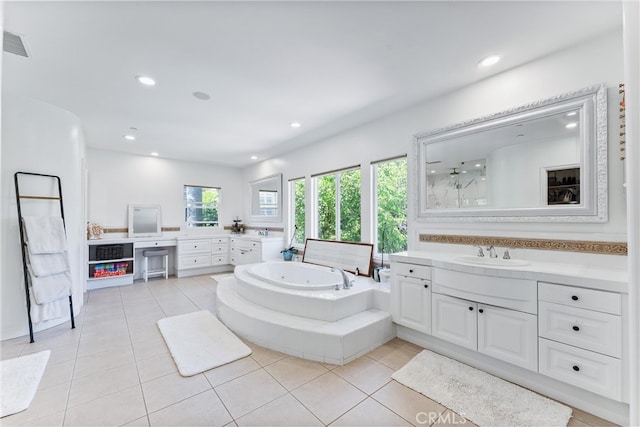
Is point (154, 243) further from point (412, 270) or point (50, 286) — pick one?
point (412, 270)

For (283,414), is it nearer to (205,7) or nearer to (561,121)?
(205,7)

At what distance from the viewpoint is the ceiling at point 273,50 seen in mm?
1946

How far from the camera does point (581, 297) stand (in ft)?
6.41

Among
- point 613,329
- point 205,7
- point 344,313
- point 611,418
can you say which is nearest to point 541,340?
point 613,329

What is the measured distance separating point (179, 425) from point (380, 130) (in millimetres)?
3519

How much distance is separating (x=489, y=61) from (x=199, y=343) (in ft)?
12.3

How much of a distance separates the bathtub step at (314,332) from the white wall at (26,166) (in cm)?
223

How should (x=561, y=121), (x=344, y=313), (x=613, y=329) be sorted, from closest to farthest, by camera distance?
(x=613, y=329), (x=561, y=121), (x=344, y=313)

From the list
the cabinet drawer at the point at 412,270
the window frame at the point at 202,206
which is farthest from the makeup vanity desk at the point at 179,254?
the cabinet drawer at the point at 412,270

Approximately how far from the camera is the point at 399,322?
2.93 meters

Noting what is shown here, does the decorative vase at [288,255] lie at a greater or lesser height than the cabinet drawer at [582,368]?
greater

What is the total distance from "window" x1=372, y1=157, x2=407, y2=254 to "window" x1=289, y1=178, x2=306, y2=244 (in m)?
1.64

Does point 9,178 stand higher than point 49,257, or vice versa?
point 9,178

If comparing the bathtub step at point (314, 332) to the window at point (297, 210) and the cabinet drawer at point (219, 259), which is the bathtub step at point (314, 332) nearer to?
the window at point (297, 210)
